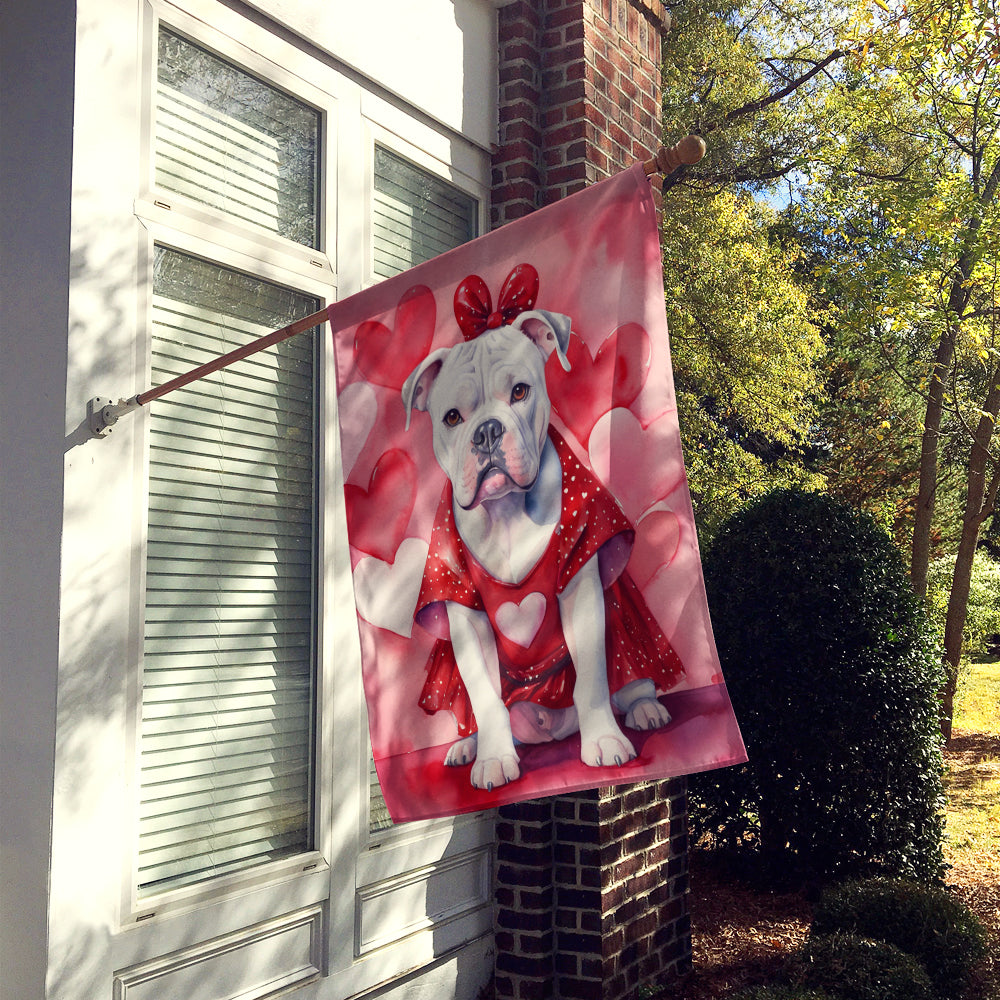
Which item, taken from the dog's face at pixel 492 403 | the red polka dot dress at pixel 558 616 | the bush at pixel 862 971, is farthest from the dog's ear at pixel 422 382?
the bush at pixel 862 971

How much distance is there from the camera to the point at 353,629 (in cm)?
386

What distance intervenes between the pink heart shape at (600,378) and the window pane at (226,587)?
1364mm

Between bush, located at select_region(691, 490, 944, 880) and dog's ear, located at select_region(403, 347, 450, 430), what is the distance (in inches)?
158

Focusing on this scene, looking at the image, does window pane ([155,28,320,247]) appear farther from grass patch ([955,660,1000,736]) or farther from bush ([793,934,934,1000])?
grass patch ([955,660,1000,736])

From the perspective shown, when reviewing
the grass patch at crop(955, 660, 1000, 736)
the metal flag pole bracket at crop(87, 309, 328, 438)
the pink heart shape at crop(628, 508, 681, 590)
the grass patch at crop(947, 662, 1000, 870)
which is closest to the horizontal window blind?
the metal flag pole bracket at crop(87, 309, 328, 438)

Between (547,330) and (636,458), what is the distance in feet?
1.33

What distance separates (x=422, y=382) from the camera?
269 centimetres

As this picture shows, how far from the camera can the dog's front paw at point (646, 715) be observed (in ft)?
Answer: 8.01

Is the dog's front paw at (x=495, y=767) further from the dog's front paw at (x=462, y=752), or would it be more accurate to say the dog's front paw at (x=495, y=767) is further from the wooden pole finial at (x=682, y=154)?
the wooden pole finial at (x=682, y=154)

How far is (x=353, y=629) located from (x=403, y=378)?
4.72 ft

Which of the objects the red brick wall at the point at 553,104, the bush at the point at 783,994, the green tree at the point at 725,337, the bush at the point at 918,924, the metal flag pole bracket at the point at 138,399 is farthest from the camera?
the green tree at the point at 725,337

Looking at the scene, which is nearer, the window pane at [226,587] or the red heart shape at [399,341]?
the red heart shape at [399,341]

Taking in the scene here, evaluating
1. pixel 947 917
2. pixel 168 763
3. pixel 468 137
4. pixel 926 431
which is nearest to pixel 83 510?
pixel 168 763

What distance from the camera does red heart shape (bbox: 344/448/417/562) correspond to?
8.86 ft
